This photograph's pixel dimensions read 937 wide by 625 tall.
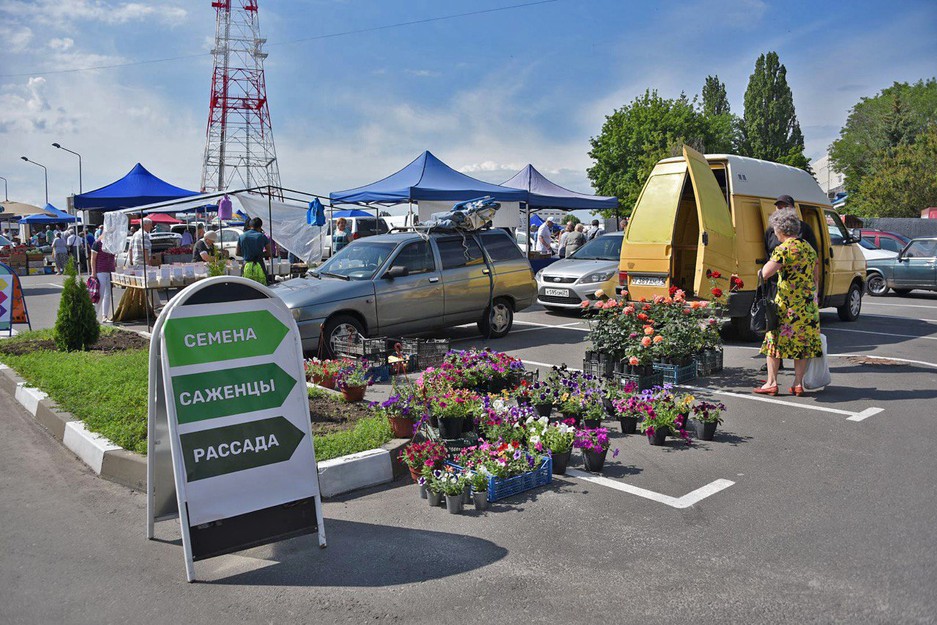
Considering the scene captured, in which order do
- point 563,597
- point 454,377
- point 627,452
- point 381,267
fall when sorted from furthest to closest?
point 381,267 → point 454,377 → point 627,452 → point 563,597

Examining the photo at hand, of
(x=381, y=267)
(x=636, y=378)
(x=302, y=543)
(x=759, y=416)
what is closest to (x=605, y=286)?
(x=381, y=267)

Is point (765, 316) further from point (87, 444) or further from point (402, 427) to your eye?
point (87, 444)

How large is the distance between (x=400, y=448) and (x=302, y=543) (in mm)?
1315

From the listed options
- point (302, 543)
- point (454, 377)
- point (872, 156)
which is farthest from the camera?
point (872, 156)

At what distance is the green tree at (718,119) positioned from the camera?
2164 inches

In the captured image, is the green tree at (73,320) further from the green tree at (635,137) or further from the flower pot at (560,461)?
the green tree at (635,137)

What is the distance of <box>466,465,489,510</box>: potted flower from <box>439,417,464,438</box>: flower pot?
89 cm

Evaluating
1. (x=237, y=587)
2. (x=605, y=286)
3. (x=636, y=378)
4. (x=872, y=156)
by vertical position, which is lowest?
(x=237, y=587)

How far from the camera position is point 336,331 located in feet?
31.9

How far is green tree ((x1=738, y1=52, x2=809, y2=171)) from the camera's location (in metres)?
69.9

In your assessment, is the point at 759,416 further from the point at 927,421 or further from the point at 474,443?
the point at 474,443

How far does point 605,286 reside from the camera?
13938 millimetres

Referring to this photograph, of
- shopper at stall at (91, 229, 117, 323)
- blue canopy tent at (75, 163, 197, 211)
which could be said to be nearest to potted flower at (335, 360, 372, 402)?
shopper at stall at (91, 229, 117, 323)

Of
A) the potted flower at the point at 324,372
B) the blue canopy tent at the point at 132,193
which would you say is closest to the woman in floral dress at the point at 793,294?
the potted flower at the point at 324,372
